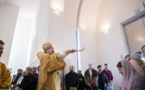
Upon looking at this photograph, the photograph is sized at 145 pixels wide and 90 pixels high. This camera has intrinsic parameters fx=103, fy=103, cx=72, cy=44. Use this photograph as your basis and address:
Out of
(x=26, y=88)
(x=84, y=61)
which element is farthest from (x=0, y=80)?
(x=84, y=61)

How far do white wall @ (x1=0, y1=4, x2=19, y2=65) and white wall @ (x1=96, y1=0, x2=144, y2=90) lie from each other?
6.05 meters

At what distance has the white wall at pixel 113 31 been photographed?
18.4 feet

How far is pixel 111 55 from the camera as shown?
6.17 metres

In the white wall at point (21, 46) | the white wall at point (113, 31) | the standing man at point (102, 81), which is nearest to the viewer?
the standing man at point (102, 81)

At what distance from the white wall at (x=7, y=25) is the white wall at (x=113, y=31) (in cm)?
605

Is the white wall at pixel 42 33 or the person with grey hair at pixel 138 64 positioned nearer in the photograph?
the person with grey hair at pixel 138 64

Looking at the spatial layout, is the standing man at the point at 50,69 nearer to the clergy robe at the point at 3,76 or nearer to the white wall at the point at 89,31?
the clergy robe at the point at 3,76

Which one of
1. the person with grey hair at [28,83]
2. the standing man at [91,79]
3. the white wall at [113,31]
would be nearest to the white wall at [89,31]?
the white wall at [113,31]

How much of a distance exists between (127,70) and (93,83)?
2.95 metres

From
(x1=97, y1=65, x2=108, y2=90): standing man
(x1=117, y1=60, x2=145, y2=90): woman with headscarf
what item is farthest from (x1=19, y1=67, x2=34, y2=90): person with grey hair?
(x1=97, y1=65, x2=108, y2=90): standing man

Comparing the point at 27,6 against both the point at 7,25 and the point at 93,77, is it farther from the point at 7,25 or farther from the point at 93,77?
the point at 93,77

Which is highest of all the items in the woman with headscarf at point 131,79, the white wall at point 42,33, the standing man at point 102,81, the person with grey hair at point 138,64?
the white wall at point 42,33

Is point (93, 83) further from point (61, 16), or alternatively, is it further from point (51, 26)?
point (61, 16)

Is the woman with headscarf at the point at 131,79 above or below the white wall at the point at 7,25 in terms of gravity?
below
